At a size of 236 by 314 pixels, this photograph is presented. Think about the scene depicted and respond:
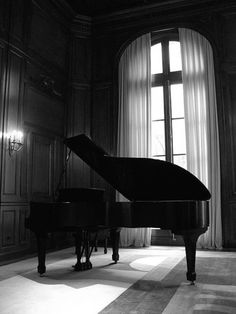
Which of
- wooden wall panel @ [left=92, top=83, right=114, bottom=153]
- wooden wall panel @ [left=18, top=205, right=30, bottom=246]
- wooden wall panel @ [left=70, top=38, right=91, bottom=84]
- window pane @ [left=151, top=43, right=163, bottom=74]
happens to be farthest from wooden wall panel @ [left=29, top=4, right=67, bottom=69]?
wooden wall panel @ [left=18, top=205, right=30, bottom=246]

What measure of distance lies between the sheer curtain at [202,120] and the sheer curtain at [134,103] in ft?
2.25

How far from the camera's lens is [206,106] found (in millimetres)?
5680

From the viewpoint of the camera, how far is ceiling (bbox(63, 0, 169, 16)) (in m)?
6.16

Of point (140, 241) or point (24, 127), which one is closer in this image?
point (24, 127)

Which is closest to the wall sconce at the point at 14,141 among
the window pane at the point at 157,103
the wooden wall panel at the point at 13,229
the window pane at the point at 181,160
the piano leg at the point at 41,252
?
the wooden wall panel at the point at 13,229

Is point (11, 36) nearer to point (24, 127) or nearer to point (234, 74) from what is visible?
point (24, 127)

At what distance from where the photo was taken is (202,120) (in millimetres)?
5691

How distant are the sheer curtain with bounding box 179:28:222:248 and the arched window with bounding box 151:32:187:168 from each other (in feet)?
0.99

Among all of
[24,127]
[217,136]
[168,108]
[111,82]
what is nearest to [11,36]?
[24,127]

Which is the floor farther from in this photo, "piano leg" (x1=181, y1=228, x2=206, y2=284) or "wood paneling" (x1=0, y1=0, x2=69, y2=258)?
"wood paneling" (x1=0, y1=0, x2=69, y2=258)

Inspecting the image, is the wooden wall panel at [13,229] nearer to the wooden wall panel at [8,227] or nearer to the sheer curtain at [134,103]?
the wooden wall panel at [8,227]

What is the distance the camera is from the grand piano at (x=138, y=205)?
2.92 metres

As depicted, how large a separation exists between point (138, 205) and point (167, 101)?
354 cm

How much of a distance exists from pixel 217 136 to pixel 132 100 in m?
1.67
